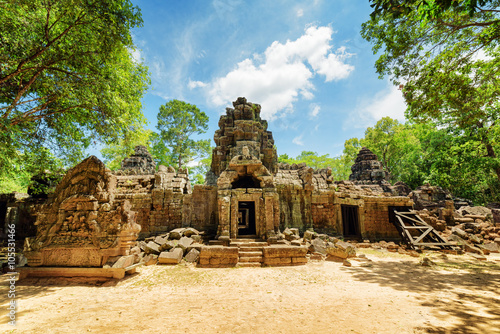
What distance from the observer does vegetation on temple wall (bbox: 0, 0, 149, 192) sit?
5.57 metres

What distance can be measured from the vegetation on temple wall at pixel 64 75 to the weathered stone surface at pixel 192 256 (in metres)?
5.03

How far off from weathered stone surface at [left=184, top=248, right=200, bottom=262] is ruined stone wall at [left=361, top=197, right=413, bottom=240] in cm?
932

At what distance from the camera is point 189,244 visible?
25.8ft

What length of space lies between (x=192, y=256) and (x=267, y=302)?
4.03 meters

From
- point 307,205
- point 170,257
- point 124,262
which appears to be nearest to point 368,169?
point 307,205

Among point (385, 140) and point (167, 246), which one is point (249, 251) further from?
point (385, 140)

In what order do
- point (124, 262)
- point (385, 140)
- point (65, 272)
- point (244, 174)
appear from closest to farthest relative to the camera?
point (65, 272) < point (124, 262) < point (244, 174) < point (385, 140)

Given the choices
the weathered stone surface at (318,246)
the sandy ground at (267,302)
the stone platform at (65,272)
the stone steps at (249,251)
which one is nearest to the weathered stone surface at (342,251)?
the weathered stone surface at (318,246)

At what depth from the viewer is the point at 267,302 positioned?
408 centimetres

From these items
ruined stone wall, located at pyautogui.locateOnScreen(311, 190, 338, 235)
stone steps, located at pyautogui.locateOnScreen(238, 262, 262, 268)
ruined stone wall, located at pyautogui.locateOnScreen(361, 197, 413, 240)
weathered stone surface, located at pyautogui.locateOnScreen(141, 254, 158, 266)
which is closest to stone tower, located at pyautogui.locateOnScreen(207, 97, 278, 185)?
ruined stone wall, located at pyautogui.locateOnScreen(311, 190, 338, 235)

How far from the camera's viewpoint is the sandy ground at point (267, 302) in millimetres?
3113

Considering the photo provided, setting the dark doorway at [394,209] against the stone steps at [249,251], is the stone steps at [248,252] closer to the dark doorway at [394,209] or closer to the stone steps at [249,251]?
the stone steps at [249,251]

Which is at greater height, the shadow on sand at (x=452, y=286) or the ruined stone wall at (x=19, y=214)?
the ruined stone wall at (x=19, y=214)

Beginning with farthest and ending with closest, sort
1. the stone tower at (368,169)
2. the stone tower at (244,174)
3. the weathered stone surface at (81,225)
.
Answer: the stone tower at (368,169) < the stone tower at (244,174) < the weathered stone surface at (81,225)
